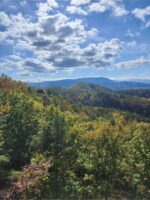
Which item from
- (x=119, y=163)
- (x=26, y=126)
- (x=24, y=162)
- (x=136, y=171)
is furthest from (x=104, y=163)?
(x=26, y=126)

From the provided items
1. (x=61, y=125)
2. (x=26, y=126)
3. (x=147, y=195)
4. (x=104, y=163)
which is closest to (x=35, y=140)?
(x=61, y=125)

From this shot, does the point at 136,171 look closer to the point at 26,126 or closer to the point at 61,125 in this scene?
the point at 61,125

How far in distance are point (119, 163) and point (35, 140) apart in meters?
18.9

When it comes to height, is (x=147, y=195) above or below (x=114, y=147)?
below

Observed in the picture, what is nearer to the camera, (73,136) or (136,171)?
(136,171)


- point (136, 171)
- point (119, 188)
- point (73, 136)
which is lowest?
point (119, 188)

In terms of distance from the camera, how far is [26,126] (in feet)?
230

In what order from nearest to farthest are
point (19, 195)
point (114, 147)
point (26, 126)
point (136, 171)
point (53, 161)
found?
point (19, 195) < point (114, 147) < point (136, 171) < point (53, 161) < point (26, 126)

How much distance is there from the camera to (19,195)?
35188 mm

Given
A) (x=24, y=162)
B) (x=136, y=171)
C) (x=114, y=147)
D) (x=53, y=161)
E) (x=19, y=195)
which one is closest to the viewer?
(x=19, y=195)

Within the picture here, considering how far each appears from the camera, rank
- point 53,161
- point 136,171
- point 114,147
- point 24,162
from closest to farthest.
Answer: point 114,147
point 136,171
point 53,161
point 24,162

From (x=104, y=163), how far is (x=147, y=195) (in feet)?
26.1

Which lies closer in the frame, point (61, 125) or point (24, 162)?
point (61, 125)

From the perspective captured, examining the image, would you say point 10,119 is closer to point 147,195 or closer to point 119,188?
point 119,188
